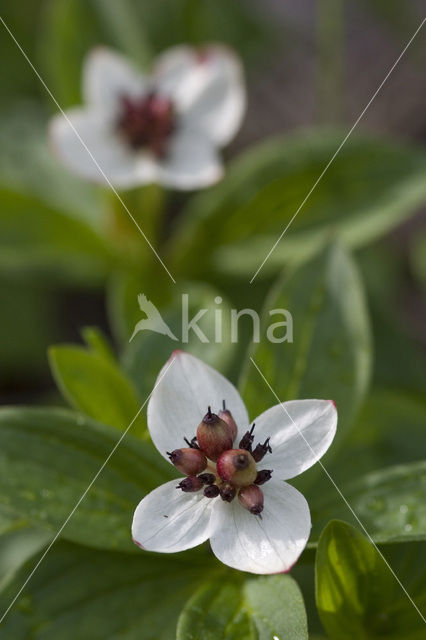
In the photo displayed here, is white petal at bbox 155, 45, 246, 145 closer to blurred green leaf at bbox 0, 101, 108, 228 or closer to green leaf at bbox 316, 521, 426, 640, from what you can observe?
blurred green leaf at bbox 0, 101, 108, 228

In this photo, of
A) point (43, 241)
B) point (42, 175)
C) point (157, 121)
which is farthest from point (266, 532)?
point (42, 175)

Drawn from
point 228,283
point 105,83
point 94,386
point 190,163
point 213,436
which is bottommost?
point 213,436

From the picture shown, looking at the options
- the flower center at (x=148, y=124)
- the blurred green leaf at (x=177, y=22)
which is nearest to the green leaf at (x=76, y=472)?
the flower center at (x=148, y=124)

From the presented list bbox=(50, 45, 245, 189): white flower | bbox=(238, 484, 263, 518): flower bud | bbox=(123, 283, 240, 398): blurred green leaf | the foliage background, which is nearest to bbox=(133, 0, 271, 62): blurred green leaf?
the foliage background

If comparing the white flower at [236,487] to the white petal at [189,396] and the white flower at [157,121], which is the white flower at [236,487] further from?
the white flower at [157,121]

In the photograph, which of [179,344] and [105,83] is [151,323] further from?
[105,83]
